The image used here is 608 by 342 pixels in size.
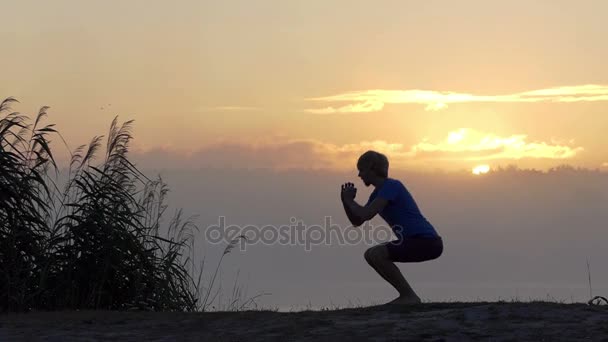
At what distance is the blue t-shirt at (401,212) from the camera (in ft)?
30.5

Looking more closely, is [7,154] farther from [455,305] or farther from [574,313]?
[574,313]

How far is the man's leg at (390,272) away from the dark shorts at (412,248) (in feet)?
0.24

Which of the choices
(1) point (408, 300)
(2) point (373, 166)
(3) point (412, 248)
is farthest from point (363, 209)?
(1) point (408, 300)

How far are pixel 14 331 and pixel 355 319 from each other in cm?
347

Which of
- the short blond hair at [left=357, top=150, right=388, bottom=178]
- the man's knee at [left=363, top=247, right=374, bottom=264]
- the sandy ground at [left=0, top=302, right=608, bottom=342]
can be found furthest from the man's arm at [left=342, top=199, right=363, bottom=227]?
the sandy ground at [left=0, top=302, right=608, bottom=342]

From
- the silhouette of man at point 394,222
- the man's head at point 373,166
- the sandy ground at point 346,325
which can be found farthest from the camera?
the man's head at point 373,166

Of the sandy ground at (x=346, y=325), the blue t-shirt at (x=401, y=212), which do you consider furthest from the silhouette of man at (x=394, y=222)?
the sandy ground at (x=346, y=325)

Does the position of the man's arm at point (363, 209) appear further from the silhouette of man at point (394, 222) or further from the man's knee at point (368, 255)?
the man's knee at point (368, 255)

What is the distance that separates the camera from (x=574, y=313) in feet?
27.4

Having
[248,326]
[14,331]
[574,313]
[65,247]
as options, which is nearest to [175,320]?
[248,326]

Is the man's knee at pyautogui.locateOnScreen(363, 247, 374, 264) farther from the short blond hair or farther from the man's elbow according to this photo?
the short blond hair

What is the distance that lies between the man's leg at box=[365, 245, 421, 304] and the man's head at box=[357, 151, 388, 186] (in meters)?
0.73

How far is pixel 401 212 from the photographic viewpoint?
9344mm

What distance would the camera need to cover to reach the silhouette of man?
9258 millimetres
